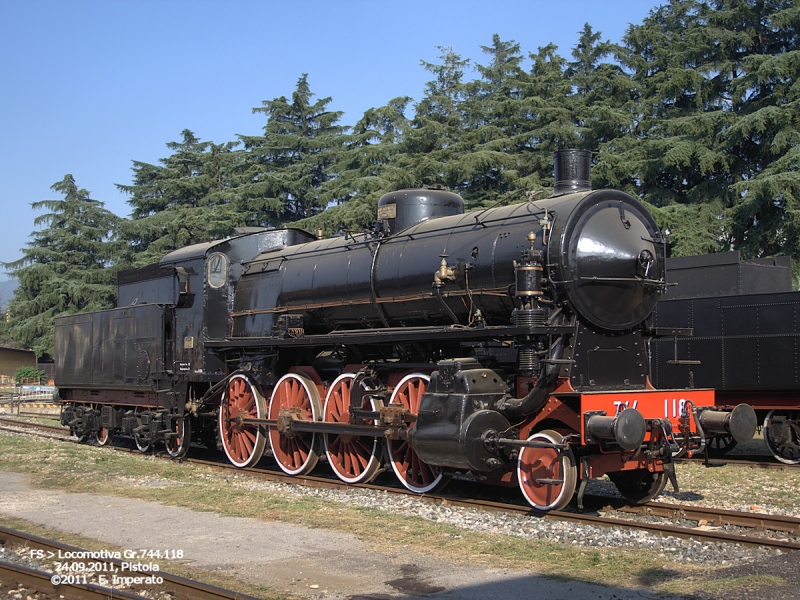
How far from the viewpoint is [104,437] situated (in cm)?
1703

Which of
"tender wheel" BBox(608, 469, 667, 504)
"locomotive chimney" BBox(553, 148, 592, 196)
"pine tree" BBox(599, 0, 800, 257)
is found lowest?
"tender wheel" BBox(608, 469, 667, 504)

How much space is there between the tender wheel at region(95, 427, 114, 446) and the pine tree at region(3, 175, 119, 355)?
85.2 ft

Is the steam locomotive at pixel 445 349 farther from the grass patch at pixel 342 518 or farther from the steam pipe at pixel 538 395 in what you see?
the grass patch at pixel 342 518

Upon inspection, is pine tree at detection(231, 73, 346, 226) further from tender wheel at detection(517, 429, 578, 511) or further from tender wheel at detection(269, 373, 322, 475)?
tender wheel at detection(517, 429, 578, 511)

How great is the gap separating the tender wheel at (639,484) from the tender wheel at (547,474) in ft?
4.27

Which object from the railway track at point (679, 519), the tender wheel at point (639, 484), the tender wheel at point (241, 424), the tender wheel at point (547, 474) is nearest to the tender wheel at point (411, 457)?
the railway track at point (679, 519)

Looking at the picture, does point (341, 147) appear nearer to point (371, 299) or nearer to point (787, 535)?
point (371, 299)

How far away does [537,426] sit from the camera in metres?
9.13

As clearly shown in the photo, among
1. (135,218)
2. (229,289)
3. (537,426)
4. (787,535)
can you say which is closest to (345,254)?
(229,289)

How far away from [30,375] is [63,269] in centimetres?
628

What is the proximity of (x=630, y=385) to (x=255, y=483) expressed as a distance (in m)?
5.44

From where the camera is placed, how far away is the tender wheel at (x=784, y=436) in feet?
42.2

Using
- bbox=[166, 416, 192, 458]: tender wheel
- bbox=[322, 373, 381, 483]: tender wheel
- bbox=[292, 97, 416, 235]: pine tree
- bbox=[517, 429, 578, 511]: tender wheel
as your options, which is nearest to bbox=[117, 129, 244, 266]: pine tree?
bbox=[292, 97, 416, 235]: pine tree

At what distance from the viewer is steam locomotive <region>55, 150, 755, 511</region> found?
856cm
